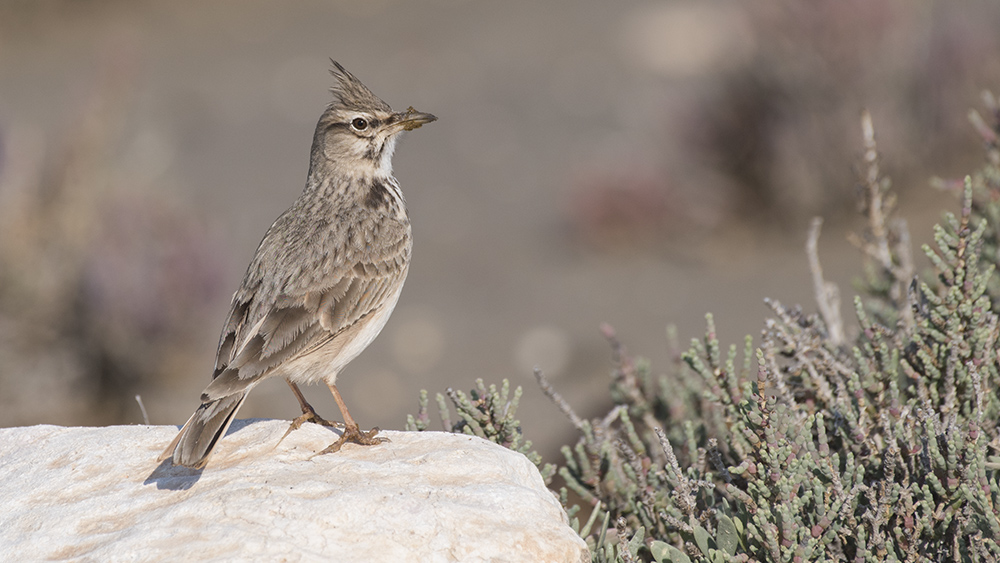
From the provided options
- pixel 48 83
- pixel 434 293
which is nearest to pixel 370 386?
pixel 434 293

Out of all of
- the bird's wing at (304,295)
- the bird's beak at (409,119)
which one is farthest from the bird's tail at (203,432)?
the bird's beak at (409,119)

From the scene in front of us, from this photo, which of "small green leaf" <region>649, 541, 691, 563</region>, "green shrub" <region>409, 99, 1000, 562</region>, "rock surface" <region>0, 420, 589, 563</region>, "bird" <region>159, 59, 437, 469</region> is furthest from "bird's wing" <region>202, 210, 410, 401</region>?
"small green leaf" <region>649, 541, 691, 563</region>

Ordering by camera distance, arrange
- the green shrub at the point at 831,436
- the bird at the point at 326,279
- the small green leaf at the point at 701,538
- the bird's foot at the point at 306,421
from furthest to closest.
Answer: the bird's foot at the point at 306,421 → the bird at the point at 326,279 → the small green leaf at the point at 701,538 → the green shrub at the point at 831,436

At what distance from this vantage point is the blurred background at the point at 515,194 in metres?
7.88

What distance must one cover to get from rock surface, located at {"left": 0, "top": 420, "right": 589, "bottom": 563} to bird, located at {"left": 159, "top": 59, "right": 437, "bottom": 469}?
16cm

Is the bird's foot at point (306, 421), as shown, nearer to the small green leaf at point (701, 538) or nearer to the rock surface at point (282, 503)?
the rock surface at point (282, 503)

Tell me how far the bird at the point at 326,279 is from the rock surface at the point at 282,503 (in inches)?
6.2

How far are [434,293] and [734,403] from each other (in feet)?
20.6

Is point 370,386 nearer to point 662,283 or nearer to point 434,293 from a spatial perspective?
point 434,293

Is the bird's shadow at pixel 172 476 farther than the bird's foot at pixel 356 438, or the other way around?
the bird's foot at pixel 356 438

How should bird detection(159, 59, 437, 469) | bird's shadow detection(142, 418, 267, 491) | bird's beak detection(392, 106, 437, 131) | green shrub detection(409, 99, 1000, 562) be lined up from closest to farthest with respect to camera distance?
green shrub detection(409, 99, 1000, 562) → bird's shadow detection(142, 418, 267, 491) → bird detection(159, 59, 437, 469) → bird's beak detection(392, 106, 437, 131)

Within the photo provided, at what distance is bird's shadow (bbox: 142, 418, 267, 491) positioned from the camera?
10.9 feet

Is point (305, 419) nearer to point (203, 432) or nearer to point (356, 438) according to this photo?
point (356, 438)

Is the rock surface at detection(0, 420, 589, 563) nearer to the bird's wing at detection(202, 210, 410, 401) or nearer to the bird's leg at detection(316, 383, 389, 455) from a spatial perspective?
the bird's leg at detection(316, 383, 389, 455)
